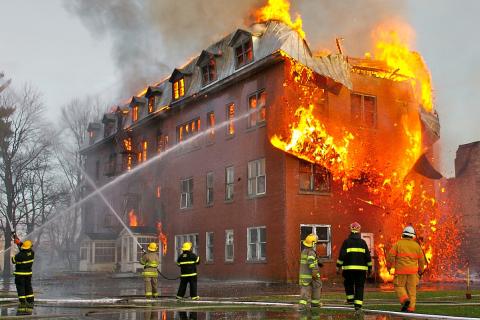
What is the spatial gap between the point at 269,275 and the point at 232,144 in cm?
715

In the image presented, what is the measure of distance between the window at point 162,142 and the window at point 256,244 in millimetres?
11170

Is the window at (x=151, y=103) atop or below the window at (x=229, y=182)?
atop

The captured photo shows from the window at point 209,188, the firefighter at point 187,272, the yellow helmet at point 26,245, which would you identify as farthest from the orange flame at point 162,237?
the yellow helmet at point 26,245

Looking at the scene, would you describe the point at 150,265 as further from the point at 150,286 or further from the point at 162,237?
the point at 162,237

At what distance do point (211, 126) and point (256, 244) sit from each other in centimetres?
765

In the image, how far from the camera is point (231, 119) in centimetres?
3003

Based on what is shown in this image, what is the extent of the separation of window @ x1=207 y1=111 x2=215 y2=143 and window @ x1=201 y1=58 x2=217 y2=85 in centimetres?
177

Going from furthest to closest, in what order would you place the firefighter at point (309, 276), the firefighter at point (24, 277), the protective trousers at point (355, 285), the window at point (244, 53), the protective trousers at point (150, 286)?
the window at point (244, 53), the protective trousers at point (150, 286), the firefighter at point (24, 277), the firefighter at point (309, 276), the protective trousers at point (355, 285)

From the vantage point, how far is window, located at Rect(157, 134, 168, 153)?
36956 mm

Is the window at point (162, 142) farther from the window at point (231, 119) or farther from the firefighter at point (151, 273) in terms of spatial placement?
the firefighter at point (151, 273)

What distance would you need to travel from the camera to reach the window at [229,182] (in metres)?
29.7

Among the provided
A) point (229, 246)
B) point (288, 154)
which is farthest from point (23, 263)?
point (229, 246)

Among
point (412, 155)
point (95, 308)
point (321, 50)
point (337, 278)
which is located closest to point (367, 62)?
point (321, 50)

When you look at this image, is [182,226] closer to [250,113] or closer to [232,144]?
[232,144]
